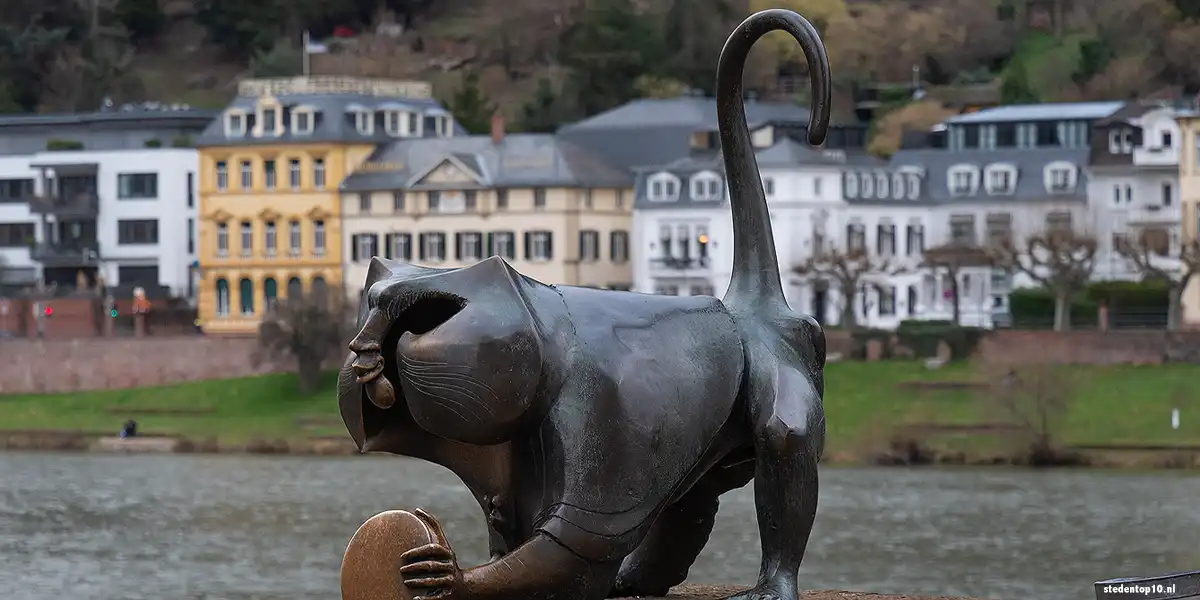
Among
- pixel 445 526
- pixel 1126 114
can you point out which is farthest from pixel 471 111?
pixel 445 526

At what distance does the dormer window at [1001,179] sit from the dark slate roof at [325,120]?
2016cm

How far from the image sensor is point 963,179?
87.8 meters

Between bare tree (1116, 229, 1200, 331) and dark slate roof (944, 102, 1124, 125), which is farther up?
dark slate roof (944, 102, 1124, 125)

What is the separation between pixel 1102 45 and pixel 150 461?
60.6 m

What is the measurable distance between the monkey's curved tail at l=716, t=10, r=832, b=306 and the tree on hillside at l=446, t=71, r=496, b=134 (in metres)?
93.6

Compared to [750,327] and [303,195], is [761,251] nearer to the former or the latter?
[750,327]

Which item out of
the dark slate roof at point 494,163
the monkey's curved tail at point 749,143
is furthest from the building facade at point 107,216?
the monkey's curved tail at point 749,143

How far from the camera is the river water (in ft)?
113

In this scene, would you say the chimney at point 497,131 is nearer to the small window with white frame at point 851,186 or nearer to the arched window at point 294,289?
the arched window at point 294,289

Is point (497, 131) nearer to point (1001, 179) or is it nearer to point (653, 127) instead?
point (653, 127)

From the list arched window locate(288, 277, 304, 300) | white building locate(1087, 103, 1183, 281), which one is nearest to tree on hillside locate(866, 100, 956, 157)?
white building locate(1087, 103, 1183, 281)

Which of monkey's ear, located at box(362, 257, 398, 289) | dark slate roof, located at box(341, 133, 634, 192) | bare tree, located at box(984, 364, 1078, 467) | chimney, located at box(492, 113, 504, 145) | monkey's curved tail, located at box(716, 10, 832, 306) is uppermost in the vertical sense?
chimney, located at box(492, 113, 504, 145)

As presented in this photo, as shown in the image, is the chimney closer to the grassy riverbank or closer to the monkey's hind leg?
the grassy riverbank

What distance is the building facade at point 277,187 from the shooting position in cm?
9431
